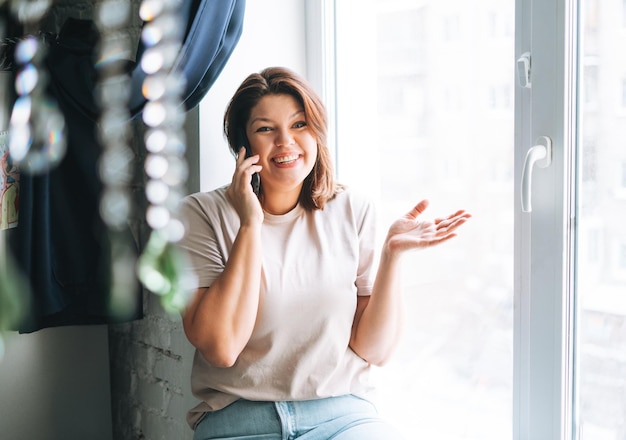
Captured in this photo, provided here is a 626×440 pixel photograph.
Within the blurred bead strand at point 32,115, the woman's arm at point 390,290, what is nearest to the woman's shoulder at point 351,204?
the woman's arm at point 390,290

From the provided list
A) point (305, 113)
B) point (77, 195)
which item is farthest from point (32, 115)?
point (305, 113)

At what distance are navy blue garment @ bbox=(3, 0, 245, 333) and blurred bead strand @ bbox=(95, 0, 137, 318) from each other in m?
0.02

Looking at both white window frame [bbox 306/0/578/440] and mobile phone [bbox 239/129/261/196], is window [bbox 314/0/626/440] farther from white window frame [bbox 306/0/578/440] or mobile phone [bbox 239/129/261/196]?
mobile phone [bbox 239/129/261/196]

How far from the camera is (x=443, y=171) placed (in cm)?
147

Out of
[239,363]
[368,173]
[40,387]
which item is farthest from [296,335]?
[40,387]

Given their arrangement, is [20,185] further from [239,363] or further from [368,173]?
[368,173]

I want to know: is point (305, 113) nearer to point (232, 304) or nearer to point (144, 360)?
point (232, 304)

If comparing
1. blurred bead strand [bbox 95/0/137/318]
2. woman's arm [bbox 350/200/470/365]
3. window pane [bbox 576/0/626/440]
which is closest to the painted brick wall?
blurred bead strand [bbox 95/0/137/318]

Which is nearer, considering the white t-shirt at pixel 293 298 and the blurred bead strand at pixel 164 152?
the white t-shirt at pixel 293 298

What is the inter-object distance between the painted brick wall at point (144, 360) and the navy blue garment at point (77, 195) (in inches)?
3.8

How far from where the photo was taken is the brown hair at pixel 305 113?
4.46ft

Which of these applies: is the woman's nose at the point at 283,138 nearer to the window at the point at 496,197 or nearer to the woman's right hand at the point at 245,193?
the woman's right hand at the point at 245,193

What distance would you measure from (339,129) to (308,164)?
0.37m

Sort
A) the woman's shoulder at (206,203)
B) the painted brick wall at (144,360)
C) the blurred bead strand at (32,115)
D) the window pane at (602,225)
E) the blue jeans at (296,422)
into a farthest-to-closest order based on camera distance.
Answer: the painted brick wall at (144,360) → the blurred bead strand at (32,115) → the woman's shoulder at (206,203) → the blue jeans at (296,422) → the window pane at (602,225)
